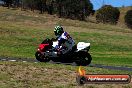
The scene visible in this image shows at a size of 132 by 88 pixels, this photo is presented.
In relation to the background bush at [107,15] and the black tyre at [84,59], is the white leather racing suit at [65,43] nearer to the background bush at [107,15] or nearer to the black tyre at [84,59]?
the black tyre at [84,59]

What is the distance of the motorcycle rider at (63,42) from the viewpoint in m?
22.3

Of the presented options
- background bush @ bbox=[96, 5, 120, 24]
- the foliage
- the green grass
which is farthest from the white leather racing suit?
background bush @ bbox=[96, 5, 120, 24]

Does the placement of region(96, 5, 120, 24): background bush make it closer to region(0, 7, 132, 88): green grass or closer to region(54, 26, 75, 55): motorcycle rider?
region(0, 7, 132, 88): green grass

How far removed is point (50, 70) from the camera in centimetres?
1745

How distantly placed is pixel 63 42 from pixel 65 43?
207mm

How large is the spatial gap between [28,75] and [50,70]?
165 cm

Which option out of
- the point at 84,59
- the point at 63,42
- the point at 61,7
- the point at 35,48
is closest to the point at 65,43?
the point at 63,42

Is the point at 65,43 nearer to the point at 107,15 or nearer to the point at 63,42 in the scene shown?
the point at 63,42

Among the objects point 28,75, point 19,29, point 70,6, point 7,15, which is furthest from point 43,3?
point 28,75

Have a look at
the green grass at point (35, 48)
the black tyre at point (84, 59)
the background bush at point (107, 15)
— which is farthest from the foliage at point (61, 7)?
the black tyre at point (84, 59)

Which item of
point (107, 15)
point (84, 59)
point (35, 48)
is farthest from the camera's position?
point (107, 15)

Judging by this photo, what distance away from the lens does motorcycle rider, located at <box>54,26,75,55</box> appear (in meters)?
22.3

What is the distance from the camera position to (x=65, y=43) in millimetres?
22938

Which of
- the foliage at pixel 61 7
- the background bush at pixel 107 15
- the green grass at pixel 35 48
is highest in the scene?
the green grass at pixel 35 48
